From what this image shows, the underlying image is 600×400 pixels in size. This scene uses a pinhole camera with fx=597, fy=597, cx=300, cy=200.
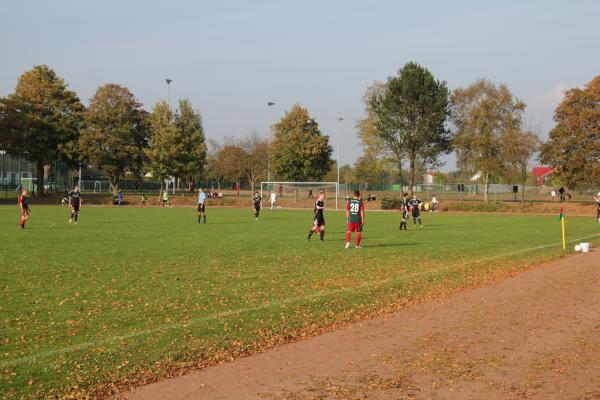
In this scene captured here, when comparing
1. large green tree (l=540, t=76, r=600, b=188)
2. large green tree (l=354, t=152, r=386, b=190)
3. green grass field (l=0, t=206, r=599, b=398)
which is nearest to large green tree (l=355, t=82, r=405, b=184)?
large green tree (l=354, t=152, r=386, b=190)

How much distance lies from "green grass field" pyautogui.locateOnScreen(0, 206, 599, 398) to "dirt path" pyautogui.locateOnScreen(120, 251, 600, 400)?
0.59 meters

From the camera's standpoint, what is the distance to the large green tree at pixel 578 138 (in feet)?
169

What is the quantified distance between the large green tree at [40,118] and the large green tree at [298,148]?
76.5 ft

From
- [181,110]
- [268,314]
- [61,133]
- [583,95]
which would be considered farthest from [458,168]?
[268,314]

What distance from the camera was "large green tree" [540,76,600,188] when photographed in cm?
5150

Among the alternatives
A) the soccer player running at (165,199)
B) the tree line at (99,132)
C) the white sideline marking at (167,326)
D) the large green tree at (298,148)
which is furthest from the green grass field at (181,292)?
the large green tree at (298,148)

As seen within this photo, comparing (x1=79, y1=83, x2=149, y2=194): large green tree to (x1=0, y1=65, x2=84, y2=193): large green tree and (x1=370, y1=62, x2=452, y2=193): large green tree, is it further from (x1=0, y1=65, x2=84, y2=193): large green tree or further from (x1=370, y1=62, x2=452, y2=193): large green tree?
(x1=370, y1=62, x2=452, y2=193): large green tree

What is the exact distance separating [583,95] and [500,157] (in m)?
11.9

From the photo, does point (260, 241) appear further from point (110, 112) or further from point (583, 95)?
point (110, 112)

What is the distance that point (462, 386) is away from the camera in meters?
5.78

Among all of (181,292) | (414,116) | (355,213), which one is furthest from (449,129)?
(181,292)

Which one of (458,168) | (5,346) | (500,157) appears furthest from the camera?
(458,168)

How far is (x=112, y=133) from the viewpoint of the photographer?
66375 mm

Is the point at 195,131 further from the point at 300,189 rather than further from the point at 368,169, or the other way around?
the point at 368,169
